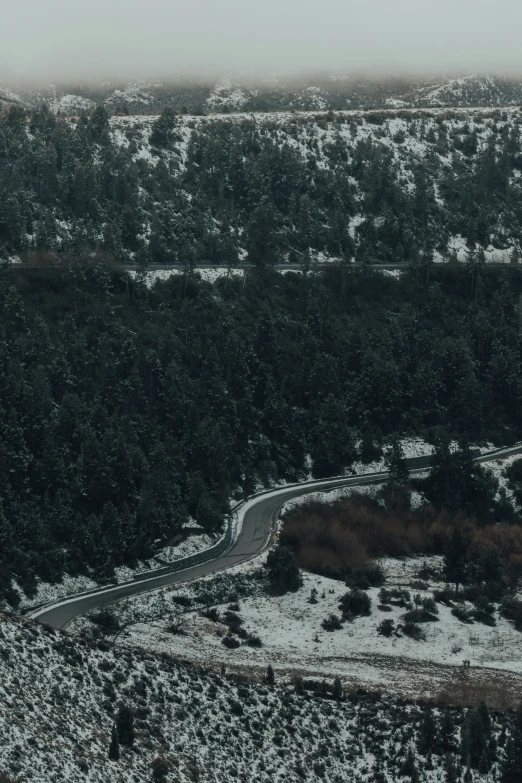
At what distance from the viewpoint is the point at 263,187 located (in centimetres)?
13588

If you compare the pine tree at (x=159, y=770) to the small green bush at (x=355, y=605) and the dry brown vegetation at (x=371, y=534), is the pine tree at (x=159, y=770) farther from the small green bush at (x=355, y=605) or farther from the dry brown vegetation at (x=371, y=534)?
the dry brown vegetation at (x=371, y=534)

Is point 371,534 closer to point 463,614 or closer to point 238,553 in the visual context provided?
point 238,553

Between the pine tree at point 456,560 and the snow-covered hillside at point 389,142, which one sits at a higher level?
the snow-covered hillside at point 389,142

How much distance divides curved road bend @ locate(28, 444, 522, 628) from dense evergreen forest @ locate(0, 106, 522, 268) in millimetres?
31971

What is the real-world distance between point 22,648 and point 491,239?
103 metres

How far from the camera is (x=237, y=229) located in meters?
128

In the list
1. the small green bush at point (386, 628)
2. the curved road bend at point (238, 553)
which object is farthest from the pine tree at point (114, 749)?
the small green bush at point (386, 628)

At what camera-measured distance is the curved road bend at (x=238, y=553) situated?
6500 cm

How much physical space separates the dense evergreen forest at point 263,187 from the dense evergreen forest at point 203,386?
5264 millimetres

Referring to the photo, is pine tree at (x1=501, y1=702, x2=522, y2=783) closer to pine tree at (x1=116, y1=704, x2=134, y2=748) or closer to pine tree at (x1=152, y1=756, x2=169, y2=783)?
pine tree at (x1=152, y1=756, x2=169, y2=783)

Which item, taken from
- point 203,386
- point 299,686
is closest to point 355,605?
point 299,686

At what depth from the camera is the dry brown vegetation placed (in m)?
81.9

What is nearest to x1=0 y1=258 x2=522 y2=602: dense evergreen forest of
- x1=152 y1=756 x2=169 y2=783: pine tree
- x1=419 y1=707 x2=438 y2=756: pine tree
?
x1=152 y1=756 x2=169 y2=783: pine tree

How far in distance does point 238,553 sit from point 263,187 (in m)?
67.0
